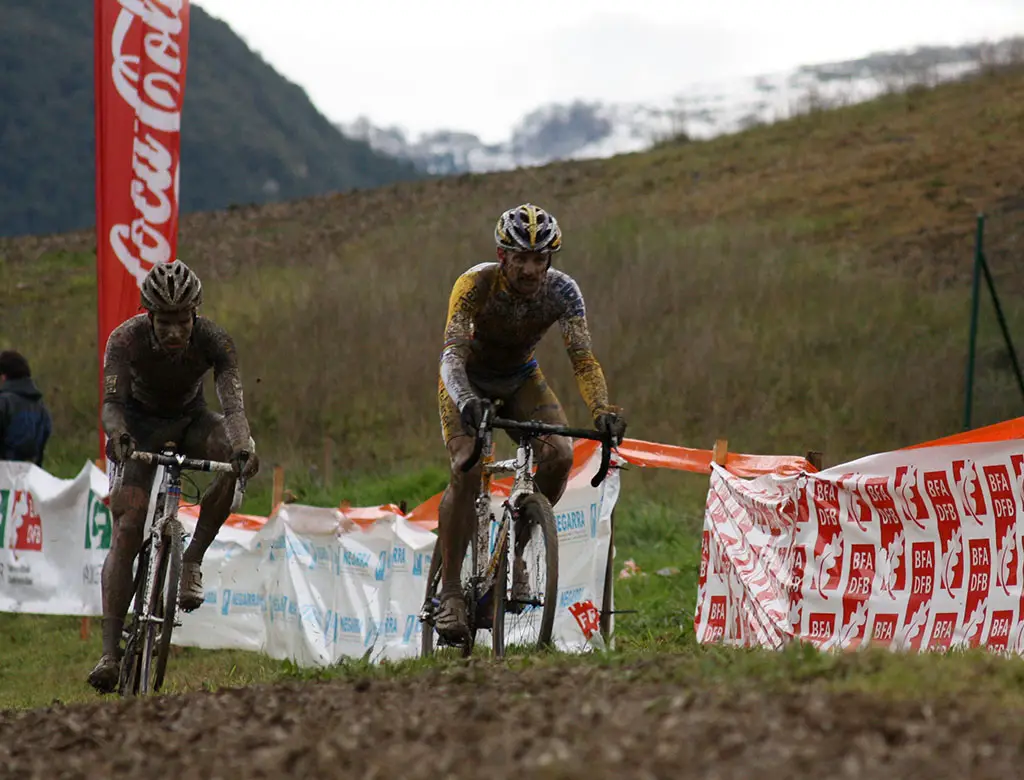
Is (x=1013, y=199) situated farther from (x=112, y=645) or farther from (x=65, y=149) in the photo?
(x=65, y=149)

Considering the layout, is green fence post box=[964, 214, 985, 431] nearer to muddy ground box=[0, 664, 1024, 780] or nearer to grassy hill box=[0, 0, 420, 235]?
muddy ground box=[0, 664, 1024, 780]

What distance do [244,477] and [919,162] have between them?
87.6 ft

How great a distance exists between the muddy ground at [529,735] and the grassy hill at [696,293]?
1334 cm

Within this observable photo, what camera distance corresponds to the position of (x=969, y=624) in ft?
26.6

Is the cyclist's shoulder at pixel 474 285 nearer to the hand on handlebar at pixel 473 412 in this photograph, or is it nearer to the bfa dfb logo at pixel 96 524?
the hand on handlebar at pixel 473 412

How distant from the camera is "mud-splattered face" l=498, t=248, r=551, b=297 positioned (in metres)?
8.33

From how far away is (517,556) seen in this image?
8203 mm

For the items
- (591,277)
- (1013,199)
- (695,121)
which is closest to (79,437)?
(591,277)

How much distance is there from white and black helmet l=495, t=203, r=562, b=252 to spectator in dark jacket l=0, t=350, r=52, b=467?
9293mm

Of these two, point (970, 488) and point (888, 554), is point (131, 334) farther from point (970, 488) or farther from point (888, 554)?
point (970, 488)

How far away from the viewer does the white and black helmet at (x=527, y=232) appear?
27.1 ft

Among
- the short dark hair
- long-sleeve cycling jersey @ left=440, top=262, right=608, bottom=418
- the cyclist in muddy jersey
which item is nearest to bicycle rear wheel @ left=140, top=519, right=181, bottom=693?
the cyclist in muddy jersey

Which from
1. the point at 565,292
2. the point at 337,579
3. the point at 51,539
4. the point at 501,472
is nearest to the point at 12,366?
the point at 51,539

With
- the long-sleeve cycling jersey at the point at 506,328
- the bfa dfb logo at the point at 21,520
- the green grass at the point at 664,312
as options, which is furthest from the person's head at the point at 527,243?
the bfa dfb logo at the point at 21,520
